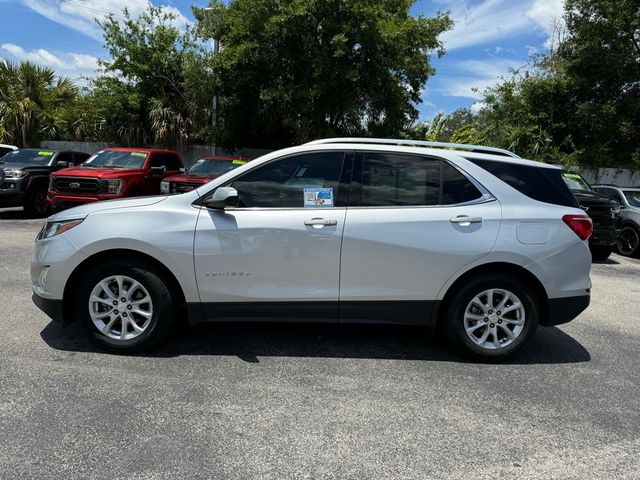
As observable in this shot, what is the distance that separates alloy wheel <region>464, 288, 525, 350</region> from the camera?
170 inches

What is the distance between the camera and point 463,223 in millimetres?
4234

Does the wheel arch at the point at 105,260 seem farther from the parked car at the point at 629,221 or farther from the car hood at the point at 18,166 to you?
the parked car at the point at 629,221

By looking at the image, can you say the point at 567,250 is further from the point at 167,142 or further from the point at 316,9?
the point at 167,142

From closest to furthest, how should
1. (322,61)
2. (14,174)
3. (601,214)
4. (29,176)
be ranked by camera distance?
1. (601,214)
2. (14,174)
3. (29,176)
4. (322,61)

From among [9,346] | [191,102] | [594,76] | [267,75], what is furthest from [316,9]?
[9,346]

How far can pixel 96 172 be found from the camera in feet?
35.6

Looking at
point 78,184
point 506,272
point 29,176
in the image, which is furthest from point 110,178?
point 506,272

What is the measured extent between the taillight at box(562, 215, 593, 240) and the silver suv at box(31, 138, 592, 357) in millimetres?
11

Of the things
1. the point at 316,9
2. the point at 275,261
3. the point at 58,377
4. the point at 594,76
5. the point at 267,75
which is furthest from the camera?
the point at 594,76

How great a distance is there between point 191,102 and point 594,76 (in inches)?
590

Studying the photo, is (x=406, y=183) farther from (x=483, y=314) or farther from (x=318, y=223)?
(x=483, y=314)

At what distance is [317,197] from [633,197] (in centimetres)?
1092

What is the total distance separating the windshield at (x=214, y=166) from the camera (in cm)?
1188

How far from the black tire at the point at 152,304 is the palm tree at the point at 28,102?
20604 millimetres
